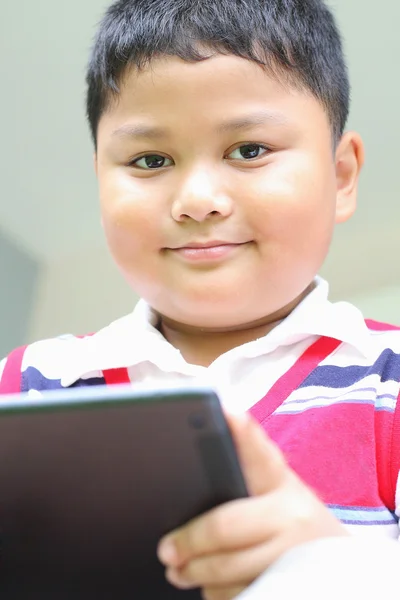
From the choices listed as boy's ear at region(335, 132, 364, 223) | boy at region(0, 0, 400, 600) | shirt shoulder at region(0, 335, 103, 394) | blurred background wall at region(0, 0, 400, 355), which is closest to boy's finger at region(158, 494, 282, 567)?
boy at region(0, 0, 400, 600)

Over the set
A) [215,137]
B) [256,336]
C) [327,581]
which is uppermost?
[215,137]

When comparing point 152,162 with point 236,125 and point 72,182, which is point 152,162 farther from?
point 72,182

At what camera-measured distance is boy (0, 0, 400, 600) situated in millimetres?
604

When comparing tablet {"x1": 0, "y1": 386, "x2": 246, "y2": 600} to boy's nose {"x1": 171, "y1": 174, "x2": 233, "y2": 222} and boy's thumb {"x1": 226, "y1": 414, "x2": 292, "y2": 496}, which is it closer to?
boy's thumb {"x1": 226, "y1": 414, "x2": 292, "y2": 496}

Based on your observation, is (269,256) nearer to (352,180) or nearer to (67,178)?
(352,180)

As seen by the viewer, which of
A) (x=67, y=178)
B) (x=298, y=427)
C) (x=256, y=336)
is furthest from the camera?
(x=67, y=178)

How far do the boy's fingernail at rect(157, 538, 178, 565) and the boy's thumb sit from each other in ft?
0.17

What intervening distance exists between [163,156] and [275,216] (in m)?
0.12

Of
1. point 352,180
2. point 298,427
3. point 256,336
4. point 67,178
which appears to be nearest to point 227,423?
point 298,427

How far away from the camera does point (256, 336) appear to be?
0.72m

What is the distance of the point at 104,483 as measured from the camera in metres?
0.36

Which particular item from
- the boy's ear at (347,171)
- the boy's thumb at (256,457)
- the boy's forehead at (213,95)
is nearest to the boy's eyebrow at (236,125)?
the boy's forehead at (213,95)

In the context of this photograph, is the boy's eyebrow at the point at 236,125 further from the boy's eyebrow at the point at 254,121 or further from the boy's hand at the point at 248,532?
the boy's hand at the point at 248,532

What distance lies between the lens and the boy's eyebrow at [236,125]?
630 mm
